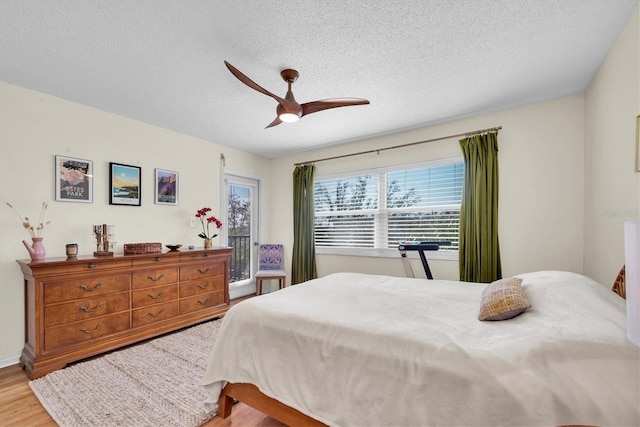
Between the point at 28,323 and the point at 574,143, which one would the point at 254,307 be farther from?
the point at 574,143

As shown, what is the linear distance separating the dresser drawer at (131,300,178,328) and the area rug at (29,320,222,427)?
0.26m

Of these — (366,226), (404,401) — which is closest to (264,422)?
(404,401)

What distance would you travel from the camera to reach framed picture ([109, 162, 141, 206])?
10.8 feet

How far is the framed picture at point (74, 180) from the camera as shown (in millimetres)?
2896

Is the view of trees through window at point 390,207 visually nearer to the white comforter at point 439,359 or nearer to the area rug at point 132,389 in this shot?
the white comforter at point 439,359

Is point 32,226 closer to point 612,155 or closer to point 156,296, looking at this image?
point 156,296

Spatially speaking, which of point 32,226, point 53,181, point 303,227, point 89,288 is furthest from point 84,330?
point 303,227

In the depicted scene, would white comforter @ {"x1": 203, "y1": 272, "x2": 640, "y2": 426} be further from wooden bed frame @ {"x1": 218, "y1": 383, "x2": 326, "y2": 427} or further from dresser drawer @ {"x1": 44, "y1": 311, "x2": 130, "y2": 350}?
dresser drawer @ {"x1": 44, "y1": 311, "x2": 130, "y2": 350}

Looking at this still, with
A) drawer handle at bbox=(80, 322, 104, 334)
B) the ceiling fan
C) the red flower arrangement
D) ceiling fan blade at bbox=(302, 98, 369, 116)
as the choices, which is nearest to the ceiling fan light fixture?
the ceiling fan

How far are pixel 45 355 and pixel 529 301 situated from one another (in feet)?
11.8

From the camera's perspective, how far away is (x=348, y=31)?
6.31 feet

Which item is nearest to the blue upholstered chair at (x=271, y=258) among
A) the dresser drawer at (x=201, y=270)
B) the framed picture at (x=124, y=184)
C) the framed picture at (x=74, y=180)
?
the dresser drawer at (x=201, y=270)

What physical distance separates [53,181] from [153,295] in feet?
4.96

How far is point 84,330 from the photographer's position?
2.60 meters
